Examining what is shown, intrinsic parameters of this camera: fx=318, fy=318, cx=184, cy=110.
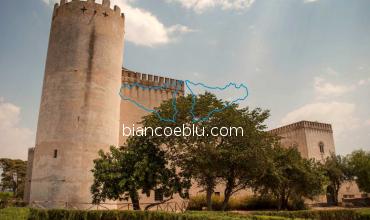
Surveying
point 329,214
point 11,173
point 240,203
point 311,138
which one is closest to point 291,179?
point 329,214

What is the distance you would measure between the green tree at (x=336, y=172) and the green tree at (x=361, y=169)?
2.25ft

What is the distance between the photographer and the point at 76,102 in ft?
78.1

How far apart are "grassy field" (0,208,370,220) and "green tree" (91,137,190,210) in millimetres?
1836

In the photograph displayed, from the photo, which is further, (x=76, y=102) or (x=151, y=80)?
(x=151, y=80)

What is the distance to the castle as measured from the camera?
22.4 meters

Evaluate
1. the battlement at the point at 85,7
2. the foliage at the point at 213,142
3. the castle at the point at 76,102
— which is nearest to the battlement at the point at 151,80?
the castle at the point at 76,102

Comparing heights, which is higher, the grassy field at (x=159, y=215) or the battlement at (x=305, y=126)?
the battlement at (x=305, y=126)

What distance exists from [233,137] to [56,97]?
13715mm

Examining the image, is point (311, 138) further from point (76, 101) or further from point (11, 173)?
point (11, 173)

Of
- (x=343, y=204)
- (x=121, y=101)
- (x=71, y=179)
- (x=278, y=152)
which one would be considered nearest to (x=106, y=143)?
(x=71, y=179)

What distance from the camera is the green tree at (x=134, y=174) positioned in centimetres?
1794

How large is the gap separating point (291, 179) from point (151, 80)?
52.0 feet

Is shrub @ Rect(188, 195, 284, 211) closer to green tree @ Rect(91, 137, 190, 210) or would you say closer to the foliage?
the foliage

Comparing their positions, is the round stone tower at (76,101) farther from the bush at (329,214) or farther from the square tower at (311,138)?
the square tower at (311,138)
